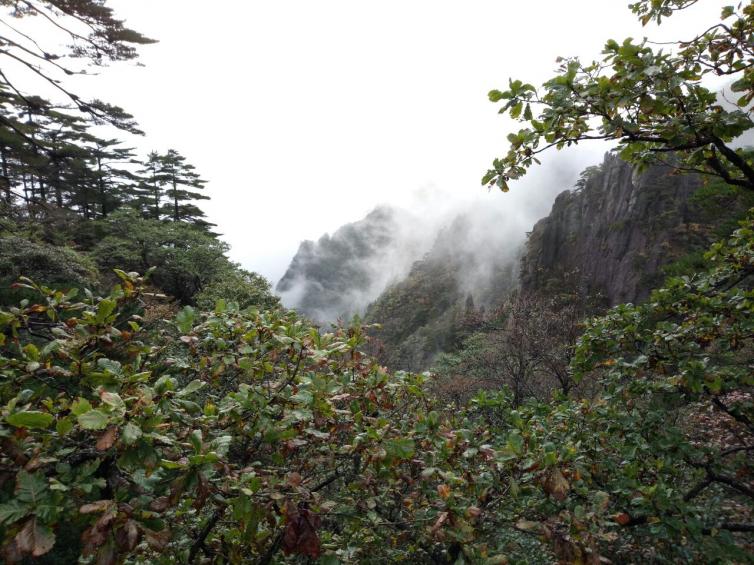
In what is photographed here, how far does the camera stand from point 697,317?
3.70 metres

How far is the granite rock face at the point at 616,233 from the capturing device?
2265 cm

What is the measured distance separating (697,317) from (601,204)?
92.7ft

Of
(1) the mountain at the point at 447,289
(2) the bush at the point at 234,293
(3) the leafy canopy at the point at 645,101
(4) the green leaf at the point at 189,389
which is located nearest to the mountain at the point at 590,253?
(1) the mountain at the point at 447,289

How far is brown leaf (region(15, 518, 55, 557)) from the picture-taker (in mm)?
1167

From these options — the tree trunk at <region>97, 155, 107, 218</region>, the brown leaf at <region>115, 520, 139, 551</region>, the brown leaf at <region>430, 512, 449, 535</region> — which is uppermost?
the tree trunk at <region>97, 155, 107, 218</region>

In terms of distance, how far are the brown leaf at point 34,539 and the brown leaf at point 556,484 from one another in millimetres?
1874

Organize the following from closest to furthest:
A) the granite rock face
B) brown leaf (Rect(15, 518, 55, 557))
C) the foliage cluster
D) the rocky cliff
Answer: brown leaf (Rect(15, 518, 55, 557)) → the foliage cluster → the rocky cliff → the granite rock face

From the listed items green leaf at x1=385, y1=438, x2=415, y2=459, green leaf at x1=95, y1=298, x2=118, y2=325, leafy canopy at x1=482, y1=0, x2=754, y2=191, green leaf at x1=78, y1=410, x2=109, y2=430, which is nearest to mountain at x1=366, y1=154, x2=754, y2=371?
leafy canopy at x1=482, y1=0, x2=754, y2=191

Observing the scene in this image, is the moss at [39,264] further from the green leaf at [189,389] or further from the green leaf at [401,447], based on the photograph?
the green leaf at [401,447]

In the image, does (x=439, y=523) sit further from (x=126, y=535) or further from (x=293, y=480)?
(x=126, y=535)

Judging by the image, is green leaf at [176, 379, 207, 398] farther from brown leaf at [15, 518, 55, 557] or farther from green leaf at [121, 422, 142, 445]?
brown leaf at [15, 518, 55, 557]

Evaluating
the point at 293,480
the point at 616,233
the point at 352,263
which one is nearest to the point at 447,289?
the point at 616,233

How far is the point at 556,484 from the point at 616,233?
28.4 metres

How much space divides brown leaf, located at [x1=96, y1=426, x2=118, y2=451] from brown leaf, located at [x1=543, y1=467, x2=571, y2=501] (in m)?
1.83
